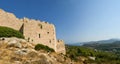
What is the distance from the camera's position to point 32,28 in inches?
1633

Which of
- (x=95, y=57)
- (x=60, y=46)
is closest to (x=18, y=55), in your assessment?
(x=60, y=46)

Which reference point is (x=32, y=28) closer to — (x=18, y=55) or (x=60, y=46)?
(x=60, y=46)

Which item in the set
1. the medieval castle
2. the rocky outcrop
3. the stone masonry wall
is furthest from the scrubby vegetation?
the rocky outcrop

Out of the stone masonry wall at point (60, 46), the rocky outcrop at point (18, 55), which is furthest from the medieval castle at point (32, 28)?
the rocky outcrop at point (18, 55)

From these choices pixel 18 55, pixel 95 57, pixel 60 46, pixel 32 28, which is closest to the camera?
pixel 18 55

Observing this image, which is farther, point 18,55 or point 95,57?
point 95,57

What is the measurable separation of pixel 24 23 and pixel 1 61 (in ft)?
55.2

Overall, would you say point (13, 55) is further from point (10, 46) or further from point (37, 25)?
point (37, 25)

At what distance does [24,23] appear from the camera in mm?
40188

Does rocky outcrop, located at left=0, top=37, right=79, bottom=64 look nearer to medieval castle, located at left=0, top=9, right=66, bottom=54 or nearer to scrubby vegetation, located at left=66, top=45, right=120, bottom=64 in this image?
medieval castle, located at left=0, top=9, right=66, bottom=54

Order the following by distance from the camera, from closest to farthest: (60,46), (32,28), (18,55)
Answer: (18,55) → (32,28) → (60,46)

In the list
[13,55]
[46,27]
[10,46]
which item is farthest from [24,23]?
[13,55]

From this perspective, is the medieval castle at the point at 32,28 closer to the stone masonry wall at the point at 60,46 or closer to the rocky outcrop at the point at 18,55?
the stone masonry wall at the point at 60,46

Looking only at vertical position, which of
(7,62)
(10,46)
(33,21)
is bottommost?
(7,62)
